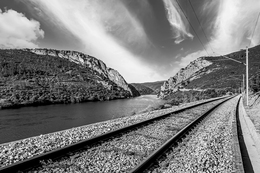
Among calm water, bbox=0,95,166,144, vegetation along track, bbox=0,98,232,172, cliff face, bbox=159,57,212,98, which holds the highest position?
cliff face, bbox=159,57,212,98

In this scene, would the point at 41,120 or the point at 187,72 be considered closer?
the point at 41,120

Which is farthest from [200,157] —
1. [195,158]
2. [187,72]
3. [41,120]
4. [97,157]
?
[187,72]

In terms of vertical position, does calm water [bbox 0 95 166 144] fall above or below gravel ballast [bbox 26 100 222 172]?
below

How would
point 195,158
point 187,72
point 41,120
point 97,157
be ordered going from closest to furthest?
point 97,157
point 195,158
point 41,120
point 187,72

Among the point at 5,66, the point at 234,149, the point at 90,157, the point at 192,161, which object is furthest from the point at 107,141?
the point at 5,66

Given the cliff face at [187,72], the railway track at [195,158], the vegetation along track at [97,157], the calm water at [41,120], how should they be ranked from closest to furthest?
the vegetation along track at [97,157]
the railway track at [195,158]
the calm water at [41,120]
the cliff face at [187,72]

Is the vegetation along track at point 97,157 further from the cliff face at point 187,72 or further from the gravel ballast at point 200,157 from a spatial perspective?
the cliff face at point 187,72

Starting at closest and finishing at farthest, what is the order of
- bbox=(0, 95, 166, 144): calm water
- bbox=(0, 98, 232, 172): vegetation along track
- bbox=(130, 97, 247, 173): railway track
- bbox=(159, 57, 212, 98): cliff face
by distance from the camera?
bbox=(0, 98, 232, 172): vegetation along track → bbox=(130, 97, 247, 173): railway track → bbox=(0, 95, 166, 144): calm water → bbox=(159, 57, 212, 98): cliff face

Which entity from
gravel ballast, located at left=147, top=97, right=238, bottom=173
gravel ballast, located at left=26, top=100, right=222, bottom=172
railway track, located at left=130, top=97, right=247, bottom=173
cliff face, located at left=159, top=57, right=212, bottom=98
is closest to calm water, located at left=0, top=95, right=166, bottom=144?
gravel ballast, located at left=26, top=100, right=222, bottom=172

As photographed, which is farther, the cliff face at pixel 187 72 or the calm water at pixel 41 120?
the cliff face at pixel 187 72

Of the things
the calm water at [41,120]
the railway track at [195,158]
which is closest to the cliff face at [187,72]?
the calm water at [41,120]

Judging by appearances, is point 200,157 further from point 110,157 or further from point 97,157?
point 97,157

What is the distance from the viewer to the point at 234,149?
516cm

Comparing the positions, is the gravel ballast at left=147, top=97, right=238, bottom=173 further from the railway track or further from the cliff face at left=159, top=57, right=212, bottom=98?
the cliff face at left=159, top=57, right=212, bottom=98
